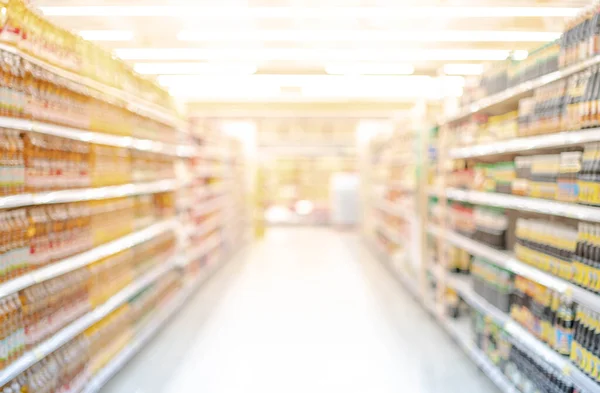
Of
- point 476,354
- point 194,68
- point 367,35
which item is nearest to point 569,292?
point 476,354

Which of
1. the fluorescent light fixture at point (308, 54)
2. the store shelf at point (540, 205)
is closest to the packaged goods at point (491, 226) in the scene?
the store shelf at point (540, 205)

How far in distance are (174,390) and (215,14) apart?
3669 millimetres

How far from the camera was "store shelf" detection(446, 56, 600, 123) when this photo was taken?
8.40ft

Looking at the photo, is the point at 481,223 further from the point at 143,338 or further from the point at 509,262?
the point at 143,338

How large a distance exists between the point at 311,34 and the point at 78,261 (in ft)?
13.3

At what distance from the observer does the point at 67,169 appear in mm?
3232

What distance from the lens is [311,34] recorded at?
6.29m

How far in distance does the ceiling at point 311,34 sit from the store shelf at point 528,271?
1893 mm

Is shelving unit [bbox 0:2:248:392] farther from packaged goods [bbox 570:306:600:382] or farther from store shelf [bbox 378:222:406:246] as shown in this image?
store shelf [bbox 378:222:406:246]

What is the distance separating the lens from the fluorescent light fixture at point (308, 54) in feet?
23.4

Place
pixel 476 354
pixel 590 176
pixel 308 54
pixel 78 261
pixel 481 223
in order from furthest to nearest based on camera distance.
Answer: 1. pixel 308 54
2. pixel 481 223
3. pixel 476 354
4. pixel 78 261
5. pixel 590 176

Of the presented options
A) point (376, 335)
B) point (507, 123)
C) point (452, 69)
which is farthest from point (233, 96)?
point (507, 123)

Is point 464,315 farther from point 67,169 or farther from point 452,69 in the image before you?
point 452,69

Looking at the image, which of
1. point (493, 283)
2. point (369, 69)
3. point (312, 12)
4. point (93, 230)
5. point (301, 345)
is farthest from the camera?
point (369, 69)
